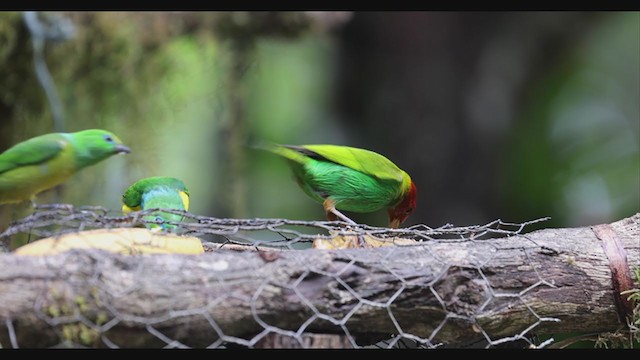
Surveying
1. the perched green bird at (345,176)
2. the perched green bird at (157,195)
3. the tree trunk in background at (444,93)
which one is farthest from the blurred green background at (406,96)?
the perched green bird at (345,176)

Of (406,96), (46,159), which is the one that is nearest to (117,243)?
(46,159)

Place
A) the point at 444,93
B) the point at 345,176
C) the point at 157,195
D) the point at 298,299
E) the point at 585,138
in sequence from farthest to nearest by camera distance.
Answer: the point at 585,138, the point at 444,93, the point at 345,176, the point at 157,195, the point at 298,299

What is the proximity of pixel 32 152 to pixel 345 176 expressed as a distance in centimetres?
136

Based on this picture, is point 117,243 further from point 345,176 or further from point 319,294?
point 345,176

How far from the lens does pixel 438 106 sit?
241 inches

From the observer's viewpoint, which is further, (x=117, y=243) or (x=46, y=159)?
(x=46, y=159)

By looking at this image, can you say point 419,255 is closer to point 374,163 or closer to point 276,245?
point 276,245

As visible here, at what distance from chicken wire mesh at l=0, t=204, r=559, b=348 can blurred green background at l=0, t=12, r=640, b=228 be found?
9.27ft

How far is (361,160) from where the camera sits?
3.42 meters

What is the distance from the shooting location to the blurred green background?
5.36m

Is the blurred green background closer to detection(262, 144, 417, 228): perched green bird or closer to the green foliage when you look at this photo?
the green foliage

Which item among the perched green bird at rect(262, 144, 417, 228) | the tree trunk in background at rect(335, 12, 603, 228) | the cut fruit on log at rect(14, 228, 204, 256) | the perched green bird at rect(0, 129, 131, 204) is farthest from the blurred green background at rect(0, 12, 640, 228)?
the cut fruit on log at rect(14, 228, 204, 256)

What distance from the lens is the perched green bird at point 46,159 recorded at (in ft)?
8.01
